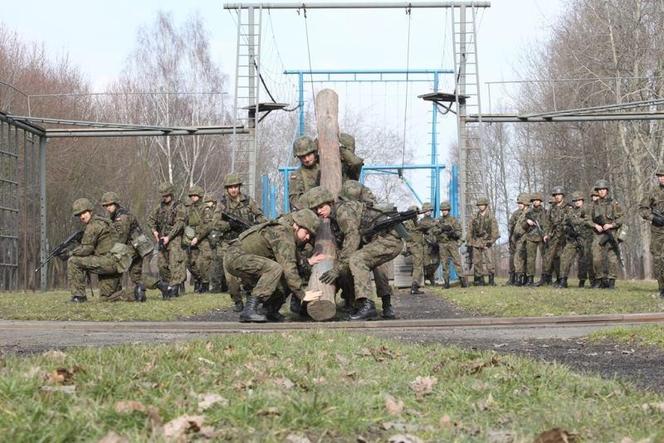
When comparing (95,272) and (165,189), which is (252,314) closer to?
(95,272)

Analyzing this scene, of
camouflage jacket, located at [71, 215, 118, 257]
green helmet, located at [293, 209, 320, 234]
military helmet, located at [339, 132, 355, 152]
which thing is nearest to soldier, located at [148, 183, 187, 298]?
camouflage jacket, located at [71, 215, 118, 257]

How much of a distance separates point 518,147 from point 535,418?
4483 centimetres

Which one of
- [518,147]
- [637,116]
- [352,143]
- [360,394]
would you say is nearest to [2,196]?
[352,143]

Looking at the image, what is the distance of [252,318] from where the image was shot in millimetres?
11992

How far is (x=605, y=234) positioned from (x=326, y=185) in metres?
8.58

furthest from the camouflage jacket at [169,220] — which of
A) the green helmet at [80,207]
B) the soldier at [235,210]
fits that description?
the green helmet at [80,207]

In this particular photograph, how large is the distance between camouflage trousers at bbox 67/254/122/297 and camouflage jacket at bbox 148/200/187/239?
10.3 ft

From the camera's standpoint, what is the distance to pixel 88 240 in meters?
16.4

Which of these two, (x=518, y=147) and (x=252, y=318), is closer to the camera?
(x=252, y=318)

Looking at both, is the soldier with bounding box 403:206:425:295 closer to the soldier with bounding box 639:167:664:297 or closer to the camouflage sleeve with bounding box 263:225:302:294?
the soldier with bounding box 639:167:664:297

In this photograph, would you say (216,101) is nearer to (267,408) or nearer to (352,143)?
(352,143)

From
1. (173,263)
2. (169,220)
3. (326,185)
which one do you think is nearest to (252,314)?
(326,185)

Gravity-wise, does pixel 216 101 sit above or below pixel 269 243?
above

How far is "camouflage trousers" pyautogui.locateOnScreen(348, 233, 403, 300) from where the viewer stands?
12.4 metres
